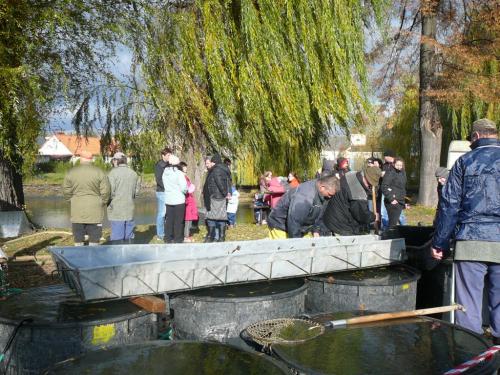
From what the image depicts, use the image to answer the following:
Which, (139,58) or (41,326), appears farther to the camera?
(139,58)

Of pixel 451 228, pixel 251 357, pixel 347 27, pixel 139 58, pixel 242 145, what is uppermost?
pixel 347 27

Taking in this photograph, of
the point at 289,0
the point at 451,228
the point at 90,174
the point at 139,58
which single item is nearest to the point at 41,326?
the point at 451,228

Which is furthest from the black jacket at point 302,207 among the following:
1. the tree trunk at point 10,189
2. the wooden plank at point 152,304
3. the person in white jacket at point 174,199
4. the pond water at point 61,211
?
the pond water at point 61,211

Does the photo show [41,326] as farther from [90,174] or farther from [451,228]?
[90,174]

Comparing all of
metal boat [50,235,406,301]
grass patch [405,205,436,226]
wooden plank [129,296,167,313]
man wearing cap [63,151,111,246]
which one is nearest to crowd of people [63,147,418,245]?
man wearing cap [63,151,111,246]

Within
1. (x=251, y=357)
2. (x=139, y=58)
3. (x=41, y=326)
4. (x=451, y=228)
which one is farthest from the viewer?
(x=139, y=58)

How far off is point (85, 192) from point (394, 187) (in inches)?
242

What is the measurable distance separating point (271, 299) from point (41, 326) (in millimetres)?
1635

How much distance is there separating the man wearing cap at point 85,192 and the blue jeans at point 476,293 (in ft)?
16.8

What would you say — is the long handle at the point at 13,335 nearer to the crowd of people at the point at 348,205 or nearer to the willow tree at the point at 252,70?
the crowd of people at the point at 348,205

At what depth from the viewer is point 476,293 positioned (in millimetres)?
3992

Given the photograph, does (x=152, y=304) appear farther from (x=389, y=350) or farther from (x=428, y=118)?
(x=428, y=118)

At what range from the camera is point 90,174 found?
23.6 feet

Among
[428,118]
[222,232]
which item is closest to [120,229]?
[222,232]
